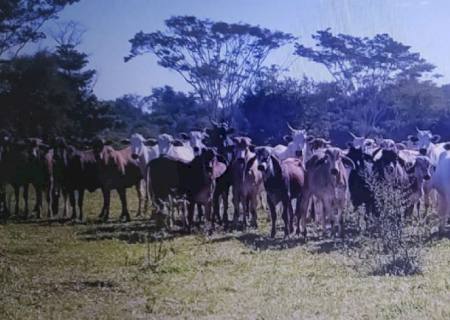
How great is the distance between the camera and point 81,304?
5.73m

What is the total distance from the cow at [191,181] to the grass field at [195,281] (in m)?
1.02

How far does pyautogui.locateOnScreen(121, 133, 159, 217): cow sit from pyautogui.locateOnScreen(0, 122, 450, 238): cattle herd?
0.10 feet

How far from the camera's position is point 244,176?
384 inches

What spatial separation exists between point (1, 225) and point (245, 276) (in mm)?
3298

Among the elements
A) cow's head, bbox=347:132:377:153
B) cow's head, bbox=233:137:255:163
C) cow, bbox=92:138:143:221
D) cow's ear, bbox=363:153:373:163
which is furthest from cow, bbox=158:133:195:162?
cow's ear, bbox=363:153:373:163

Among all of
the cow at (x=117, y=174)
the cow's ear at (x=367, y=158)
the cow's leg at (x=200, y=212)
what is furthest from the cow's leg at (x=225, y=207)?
the cow's ear at (x=367, y=158)

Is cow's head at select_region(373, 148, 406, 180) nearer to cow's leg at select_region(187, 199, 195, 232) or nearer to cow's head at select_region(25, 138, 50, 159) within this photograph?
cow's leg at select_region(187, 199, 195, 232)

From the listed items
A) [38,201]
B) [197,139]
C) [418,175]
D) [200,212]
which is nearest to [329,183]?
[418,175]

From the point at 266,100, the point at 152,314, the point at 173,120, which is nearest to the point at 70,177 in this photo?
the point at 173,120

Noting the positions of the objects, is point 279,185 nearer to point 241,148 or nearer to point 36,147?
point 241,148

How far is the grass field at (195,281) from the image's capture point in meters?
5.56

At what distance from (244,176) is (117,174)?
1990mm

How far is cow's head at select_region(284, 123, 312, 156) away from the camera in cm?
1047

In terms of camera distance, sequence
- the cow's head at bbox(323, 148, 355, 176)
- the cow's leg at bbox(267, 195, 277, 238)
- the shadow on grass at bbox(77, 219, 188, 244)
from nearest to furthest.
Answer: the shadow on grass at bbox(77, 219, 188, 244)
the cow's head at bbox(323, 148, 355, 176)
the cow's leg at bbox(267, 195, 277, 238)
